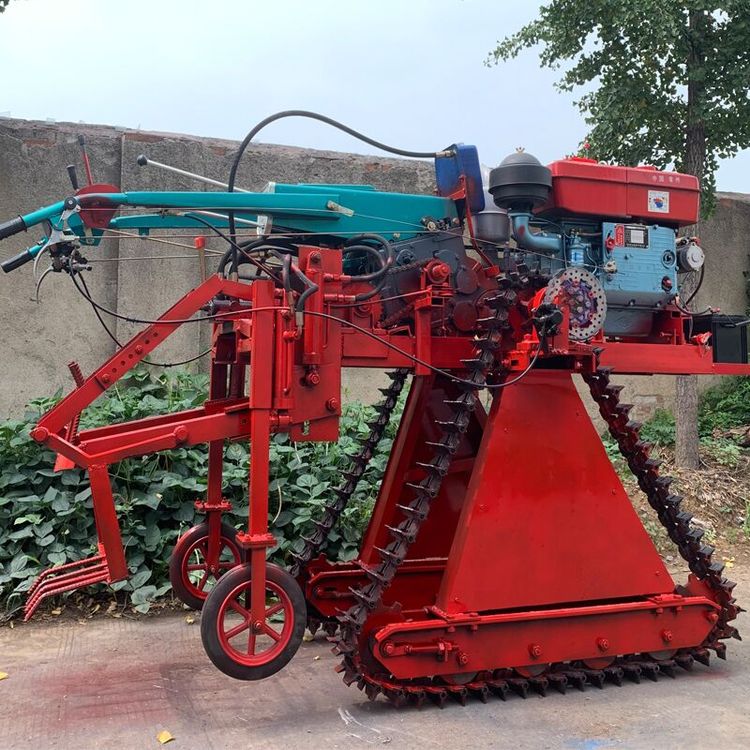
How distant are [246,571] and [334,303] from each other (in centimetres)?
145

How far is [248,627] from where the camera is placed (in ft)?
14.1

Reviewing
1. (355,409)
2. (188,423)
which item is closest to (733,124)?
(355,409)

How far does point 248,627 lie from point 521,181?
2.81m

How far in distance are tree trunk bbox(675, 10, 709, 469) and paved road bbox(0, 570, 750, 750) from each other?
11.7 ft

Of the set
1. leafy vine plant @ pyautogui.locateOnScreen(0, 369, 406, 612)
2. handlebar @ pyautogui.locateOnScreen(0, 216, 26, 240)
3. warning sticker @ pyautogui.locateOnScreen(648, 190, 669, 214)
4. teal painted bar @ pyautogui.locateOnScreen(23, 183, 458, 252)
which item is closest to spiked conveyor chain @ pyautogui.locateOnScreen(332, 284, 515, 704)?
teal painted bar @ pyautogui.locateOnScreen(23, 183, 458, 252)

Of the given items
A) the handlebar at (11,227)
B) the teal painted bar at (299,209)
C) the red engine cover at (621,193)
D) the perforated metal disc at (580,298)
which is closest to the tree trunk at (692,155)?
the red engine cover at (621,193)

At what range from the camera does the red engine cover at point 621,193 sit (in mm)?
5117

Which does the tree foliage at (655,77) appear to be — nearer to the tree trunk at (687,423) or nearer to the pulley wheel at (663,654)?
the tree trunk at (687,423)

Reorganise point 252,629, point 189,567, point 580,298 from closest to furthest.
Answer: point 252,629, point 580,298, point 189,567

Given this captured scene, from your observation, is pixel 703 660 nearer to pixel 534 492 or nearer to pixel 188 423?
pixel 534 492

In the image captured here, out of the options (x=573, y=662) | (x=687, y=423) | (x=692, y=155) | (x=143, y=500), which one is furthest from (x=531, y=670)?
(x=692, y=155)

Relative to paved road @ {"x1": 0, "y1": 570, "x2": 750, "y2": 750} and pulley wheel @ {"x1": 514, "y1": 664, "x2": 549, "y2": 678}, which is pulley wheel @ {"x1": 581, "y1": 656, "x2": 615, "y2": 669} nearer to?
paved road @ {"x1": 0, "y1": 570, "x2": 750, "y2": 750}

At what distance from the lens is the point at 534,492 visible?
480 cm

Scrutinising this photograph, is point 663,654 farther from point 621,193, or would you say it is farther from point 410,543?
point 621,193
